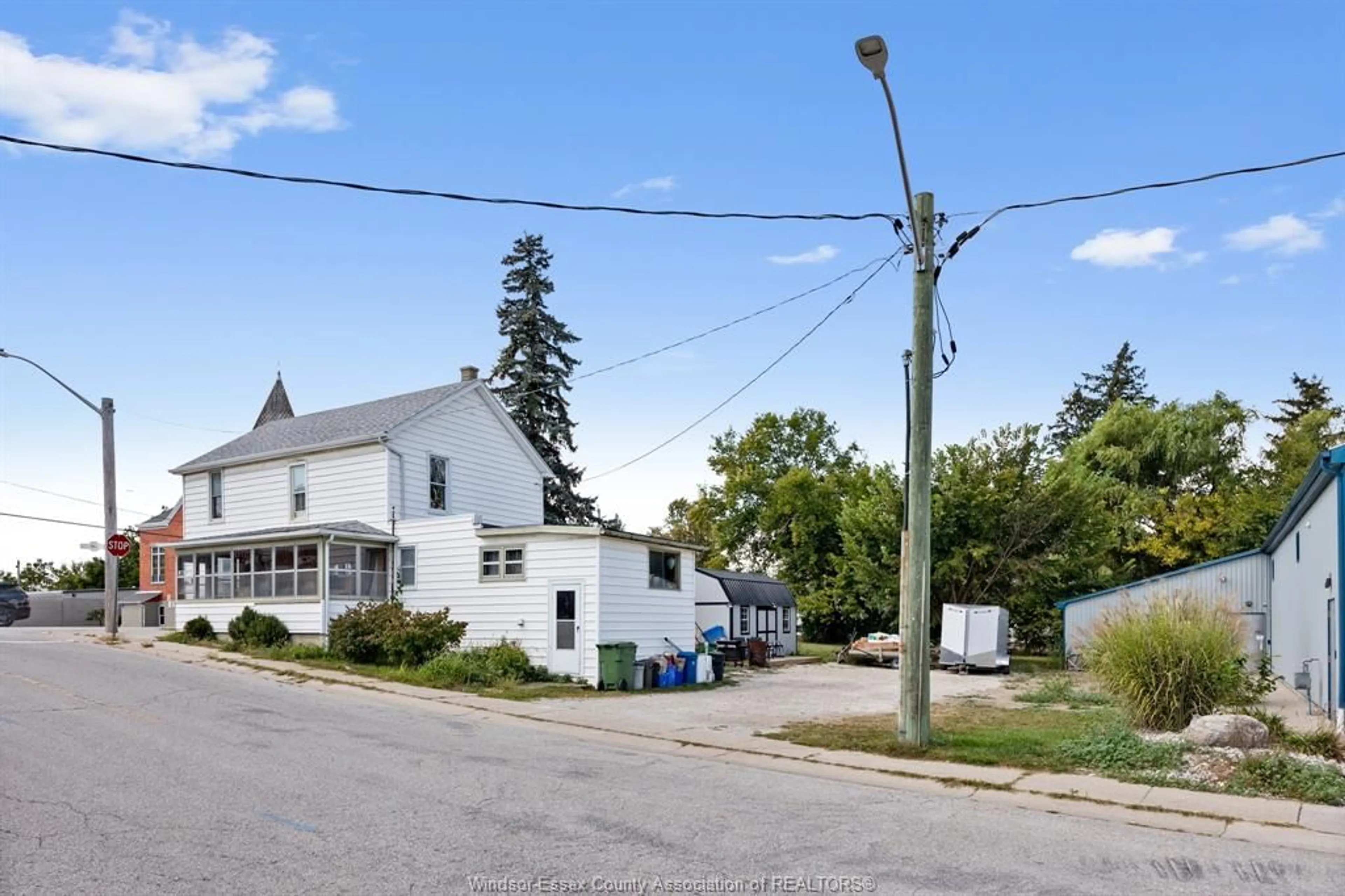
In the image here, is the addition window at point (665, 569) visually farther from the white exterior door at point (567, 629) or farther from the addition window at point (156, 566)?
the addition window at point (156, 566)

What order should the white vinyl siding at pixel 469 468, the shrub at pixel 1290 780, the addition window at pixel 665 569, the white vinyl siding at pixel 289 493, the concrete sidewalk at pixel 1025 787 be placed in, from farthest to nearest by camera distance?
the white vinyl siding at pixel 469 468, the white vinyl siding at pixel 289 493, the addition window at pixel 665 569, the shrub at pixel 1290 780, the concrete sidewalk at pixel 1025 787

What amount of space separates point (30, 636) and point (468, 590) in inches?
606

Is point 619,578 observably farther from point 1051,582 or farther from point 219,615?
point 1051,582

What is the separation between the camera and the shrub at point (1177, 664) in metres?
13.2

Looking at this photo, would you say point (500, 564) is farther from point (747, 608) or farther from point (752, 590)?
point (752, 590)

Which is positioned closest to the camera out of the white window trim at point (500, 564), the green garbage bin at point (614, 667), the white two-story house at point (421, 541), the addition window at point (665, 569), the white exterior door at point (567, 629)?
the green garbage bin at point (614, 667)

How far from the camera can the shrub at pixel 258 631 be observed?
2612 centimetres

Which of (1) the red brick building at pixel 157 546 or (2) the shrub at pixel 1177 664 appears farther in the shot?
(1) the red brick building at pixel 157 546

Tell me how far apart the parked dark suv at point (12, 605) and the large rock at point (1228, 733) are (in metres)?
44.6

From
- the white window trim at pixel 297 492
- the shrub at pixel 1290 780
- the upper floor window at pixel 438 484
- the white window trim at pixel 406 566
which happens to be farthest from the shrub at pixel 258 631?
the shrub at pixel 1290 780

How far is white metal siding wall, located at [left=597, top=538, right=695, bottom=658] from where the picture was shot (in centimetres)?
2305

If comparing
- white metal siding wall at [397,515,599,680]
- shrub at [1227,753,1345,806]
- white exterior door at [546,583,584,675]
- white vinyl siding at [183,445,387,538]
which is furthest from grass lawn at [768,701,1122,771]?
white vinyl siding at [183,445,387,538]

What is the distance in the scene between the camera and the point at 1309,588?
1927 centimetres

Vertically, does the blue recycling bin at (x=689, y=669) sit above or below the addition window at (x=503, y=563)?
below
